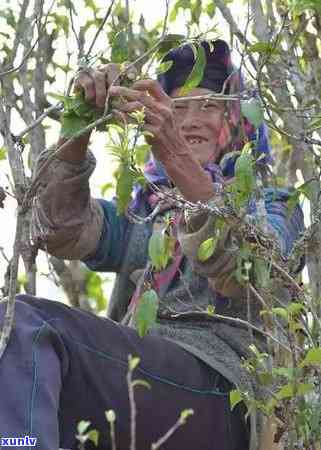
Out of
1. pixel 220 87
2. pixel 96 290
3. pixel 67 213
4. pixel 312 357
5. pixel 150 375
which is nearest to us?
pixel 312 357

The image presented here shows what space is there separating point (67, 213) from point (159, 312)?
349mm

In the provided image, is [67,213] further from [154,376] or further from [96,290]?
[96,290]

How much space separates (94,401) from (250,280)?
0.41 metres

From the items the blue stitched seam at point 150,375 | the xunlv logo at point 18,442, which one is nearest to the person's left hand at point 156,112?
the blue stitched seam at point 150,375

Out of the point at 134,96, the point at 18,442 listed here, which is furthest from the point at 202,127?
the point at 18,442

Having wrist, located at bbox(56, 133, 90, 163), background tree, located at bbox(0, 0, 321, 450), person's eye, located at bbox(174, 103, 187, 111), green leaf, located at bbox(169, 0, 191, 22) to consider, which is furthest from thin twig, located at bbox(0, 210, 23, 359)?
green leaf, located at bbox(169, 0, 191, 22)

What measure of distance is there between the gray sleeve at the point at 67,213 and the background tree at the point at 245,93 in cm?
8

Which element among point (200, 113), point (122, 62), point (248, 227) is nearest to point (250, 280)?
point (248, 227)

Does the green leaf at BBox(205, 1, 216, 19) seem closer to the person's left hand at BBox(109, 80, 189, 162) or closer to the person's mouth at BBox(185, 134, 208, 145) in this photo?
the person's mouth at BBox(185, 134, 208, 145)

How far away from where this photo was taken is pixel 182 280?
2.99 meters

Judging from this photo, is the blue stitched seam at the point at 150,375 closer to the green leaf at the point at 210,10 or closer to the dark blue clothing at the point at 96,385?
the dark blue clothing at the point at 96,385

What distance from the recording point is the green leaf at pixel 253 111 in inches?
100.0

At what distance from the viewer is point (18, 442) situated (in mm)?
2406

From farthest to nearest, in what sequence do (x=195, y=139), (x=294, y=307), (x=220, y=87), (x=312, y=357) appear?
(x=220, y=87) → (x=195, y=139) → (x=294, y=307) → (x=312, y=357)
